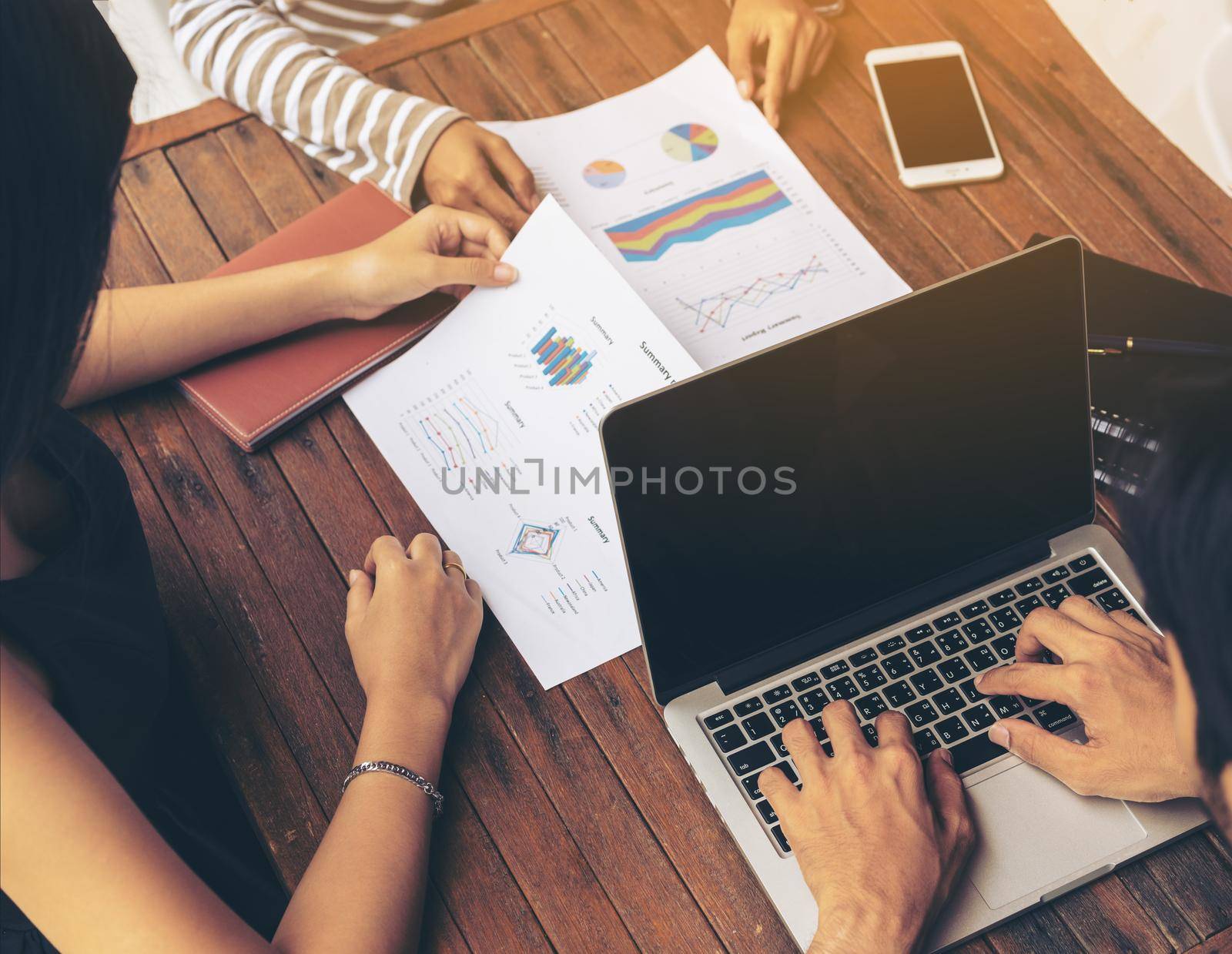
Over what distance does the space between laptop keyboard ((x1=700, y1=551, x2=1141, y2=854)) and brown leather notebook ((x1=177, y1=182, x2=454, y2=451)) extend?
18.3 inches

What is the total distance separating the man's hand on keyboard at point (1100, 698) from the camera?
640mm

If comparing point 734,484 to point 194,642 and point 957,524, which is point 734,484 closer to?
point 957,524

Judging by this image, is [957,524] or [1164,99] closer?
[957,524]

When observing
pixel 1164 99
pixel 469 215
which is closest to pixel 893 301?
pixel 469 215

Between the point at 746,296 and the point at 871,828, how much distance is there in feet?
1.61

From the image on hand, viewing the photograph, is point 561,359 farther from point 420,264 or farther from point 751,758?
point 751,758

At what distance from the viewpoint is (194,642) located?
771 mm

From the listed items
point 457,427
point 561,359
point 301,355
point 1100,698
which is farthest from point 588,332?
point 1100,698

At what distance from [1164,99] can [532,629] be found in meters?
0.84

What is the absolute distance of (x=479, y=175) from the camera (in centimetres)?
92

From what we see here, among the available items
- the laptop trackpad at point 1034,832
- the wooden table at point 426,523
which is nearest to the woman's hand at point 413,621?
the wooden table at point 426,523

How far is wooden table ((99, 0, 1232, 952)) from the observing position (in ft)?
2.15

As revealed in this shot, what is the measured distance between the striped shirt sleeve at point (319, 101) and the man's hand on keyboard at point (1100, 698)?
0.73 meters

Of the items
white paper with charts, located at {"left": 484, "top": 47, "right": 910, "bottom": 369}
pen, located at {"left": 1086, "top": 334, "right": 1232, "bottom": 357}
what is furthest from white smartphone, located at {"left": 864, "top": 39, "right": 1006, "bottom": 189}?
pen, located at {"left": 1086, "top": 334, "right": 1232, "bottom": 357}
